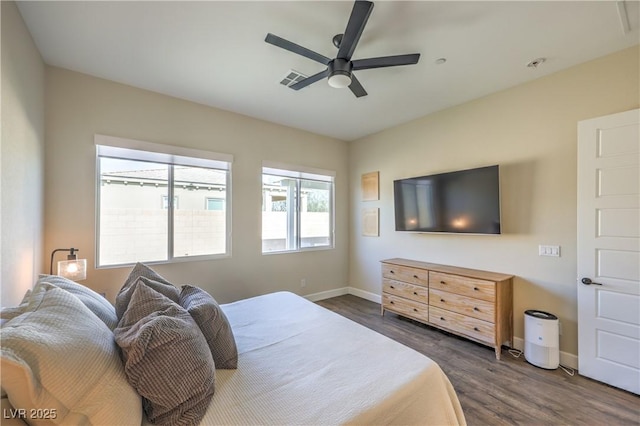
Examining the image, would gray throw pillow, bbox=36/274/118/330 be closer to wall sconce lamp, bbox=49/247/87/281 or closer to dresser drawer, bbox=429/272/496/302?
wall sconce lamp, bbox=49/247/87/281

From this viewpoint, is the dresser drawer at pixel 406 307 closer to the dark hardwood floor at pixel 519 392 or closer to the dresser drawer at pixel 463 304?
the dresser drawer at pixel 463 304

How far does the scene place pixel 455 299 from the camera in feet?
9.68

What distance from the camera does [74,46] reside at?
2.25m

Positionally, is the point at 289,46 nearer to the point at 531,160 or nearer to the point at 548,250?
the point at 531,160

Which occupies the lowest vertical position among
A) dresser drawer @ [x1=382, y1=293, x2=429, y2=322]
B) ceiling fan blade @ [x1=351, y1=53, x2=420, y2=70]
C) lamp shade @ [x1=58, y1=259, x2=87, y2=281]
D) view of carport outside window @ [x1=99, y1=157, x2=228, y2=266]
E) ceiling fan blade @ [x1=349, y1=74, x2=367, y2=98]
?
dresser drawer @ [x1=382, y1=293, x2=429, y2=322]

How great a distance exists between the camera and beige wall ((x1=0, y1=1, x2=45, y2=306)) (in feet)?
5.27

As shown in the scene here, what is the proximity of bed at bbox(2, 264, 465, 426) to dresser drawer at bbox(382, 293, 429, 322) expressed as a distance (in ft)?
5.83

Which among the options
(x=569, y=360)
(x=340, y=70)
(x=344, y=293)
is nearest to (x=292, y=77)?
(x=340, y=70)

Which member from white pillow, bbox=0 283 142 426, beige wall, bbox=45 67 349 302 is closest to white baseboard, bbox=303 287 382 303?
beige wall, bbox=45 67 349 302

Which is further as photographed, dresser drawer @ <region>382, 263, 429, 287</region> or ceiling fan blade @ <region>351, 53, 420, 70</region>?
dresser drawer @ <region>382, 263, 429, 287</region>

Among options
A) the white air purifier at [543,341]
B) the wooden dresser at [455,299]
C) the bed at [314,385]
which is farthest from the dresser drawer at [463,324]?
the bed at [314,385]

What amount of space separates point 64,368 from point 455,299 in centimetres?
323

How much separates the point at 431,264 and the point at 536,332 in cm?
127

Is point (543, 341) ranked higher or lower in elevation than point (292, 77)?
lower
